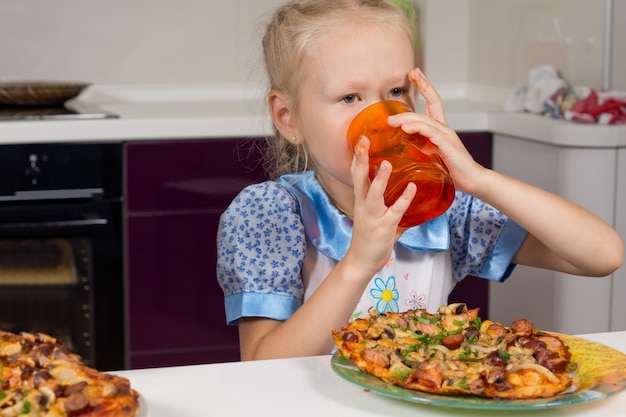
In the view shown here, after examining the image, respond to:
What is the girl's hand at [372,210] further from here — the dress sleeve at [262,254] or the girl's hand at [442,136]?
the dress sleeve at [262,254]

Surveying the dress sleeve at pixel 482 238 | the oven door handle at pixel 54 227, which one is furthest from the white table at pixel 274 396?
the oven door handle at pixel 54 227

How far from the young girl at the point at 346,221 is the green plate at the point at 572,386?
0.24 m

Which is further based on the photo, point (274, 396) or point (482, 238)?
point (482, 238)

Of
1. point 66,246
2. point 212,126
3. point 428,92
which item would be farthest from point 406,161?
point 66,246

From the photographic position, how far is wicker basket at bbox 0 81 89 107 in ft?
8.20

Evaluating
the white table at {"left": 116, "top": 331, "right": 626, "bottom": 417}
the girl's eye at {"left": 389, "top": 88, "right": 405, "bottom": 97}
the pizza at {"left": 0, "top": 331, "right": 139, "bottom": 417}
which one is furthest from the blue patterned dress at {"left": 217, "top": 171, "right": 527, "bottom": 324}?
the pizza at {"left": 0, "top": 331, "right": 139, "bottom": 417}

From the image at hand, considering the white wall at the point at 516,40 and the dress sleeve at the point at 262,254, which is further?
the white wall at the point at 516,40

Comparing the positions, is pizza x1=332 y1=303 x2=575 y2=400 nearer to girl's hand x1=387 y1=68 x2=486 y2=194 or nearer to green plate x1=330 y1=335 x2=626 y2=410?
green plate x1=330 y1=335 x2=626 y2=410

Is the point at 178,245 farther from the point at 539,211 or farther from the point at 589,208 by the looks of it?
the point at 539,211

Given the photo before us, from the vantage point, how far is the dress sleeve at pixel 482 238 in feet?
4.71

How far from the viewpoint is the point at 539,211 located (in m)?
1.22

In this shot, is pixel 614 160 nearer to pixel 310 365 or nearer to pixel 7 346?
pixel 310 365

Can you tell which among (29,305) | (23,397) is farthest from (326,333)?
(29,305)

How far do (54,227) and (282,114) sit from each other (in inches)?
43.0
